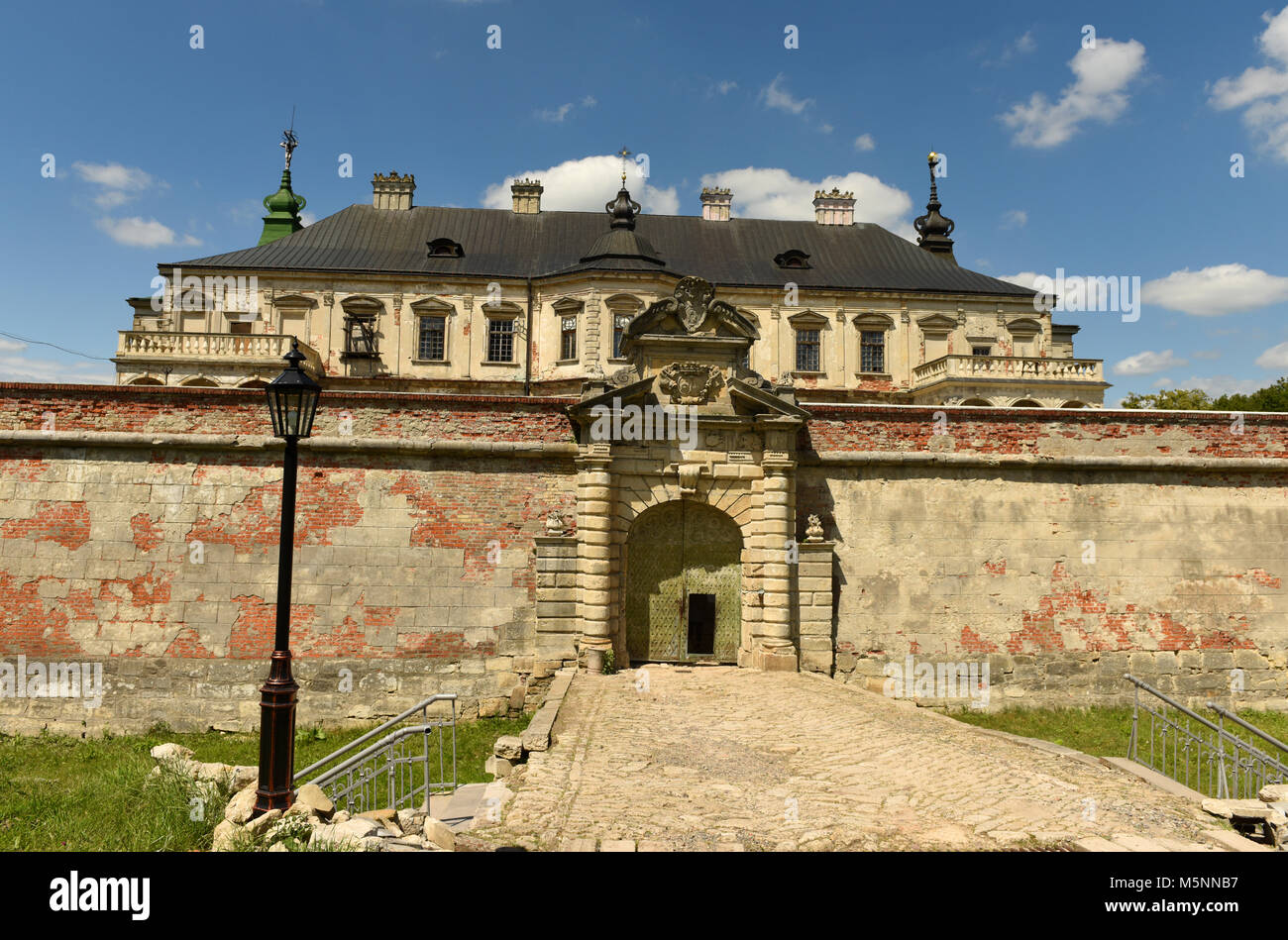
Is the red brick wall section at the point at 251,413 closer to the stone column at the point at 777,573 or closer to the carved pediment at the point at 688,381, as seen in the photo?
the carved pediment at the point at 688,381

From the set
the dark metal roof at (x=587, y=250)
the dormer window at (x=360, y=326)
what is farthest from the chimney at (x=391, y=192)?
the dormer window at (x=360, y=326)

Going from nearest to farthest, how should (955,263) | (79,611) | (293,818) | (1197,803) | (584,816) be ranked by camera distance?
(293,818)
(584,816)
(1197,803)
(79,611)
(955,263)

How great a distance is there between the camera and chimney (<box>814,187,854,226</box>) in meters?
37.8

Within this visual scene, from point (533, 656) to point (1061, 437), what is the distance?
440 inches

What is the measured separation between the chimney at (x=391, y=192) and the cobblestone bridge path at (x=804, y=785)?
3118 centimetres

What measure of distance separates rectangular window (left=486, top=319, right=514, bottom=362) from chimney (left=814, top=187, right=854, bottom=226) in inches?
653

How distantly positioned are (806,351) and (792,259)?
4471 millimetres

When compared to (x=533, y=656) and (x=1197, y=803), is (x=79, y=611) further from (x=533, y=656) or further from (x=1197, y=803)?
(x=1197, y=803)

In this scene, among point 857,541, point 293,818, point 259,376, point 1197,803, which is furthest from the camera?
point 259,376

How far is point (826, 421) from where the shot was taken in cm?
1493

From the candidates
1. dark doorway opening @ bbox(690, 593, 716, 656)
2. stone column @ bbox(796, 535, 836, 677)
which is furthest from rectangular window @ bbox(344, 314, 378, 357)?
stone column @ bbox(796, 535, 836, 677)

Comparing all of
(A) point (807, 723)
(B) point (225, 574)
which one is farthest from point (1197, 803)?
(B) point (225, 574)

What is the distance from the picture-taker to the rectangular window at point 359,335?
3152 cm
